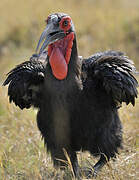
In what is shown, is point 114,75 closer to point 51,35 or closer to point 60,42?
point 60,42

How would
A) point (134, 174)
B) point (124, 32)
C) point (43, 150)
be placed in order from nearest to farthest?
point (134, 174) < point (43, 150) < point (124, 32)

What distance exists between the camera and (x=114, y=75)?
3.81m

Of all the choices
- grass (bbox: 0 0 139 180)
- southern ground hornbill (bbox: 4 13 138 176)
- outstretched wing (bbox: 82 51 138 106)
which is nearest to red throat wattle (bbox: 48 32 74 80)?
→ southern ground hornbill (bbox: 4 13 138 176)

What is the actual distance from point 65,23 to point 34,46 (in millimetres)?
6403

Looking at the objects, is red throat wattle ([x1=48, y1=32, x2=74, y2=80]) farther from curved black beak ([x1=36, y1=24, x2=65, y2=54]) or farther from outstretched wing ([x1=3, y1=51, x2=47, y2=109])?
outstretched wing ([x1=3, y1=51, x2=47, y2=109])

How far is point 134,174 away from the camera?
12.0 feet

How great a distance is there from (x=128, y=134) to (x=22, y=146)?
1.26 metres

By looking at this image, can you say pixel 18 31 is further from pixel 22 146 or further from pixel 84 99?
pixel 84 99

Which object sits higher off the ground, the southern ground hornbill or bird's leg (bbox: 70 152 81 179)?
the southern ground hornbill

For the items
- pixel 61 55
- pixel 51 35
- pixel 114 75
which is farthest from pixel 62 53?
pixel 114 75

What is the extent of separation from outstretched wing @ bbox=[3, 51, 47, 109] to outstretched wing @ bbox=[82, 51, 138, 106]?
0.46 metres

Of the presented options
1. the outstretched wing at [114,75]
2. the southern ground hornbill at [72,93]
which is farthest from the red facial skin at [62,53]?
the outstretched wing at [114,75]

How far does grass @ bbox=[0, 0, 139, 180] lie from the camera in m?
4.20

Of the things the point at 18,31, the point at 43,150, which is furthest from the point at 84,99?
the point at 18,31
